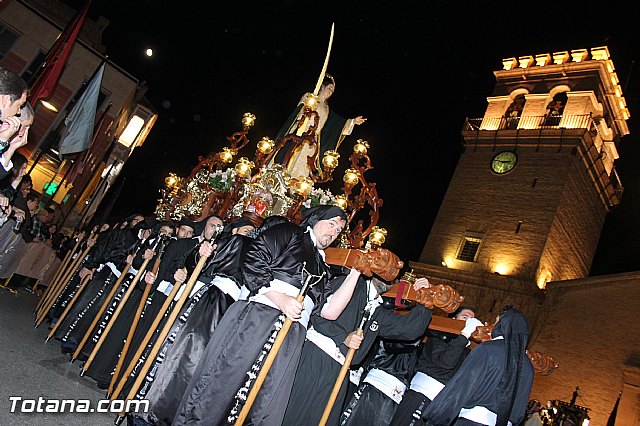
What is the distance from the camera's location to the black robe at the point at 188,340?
398 cm

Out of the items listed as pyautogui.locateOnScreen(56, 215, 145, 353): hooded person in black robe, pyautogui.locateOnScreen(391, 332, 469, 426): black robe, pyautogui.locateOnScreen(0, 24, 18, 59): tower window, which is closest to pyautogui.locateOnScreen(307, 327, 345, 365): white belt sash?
pyautogui.locateOnScreen(391, 332, 469, 426): black robe

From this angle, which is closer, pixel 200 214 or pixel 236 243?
pixel 236 243

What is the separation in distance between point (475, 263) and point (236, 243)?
19156 millimetres

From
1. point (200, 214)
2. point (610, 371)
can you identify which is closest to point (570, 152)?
point (610, 371)

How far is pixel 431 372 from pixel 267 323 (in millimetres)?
2517

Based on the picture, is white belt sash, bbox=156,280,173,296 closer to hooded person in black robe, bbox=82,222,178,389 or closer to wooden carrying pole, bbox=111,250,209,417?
hooded person in black robe, bbox=82,222,178,389

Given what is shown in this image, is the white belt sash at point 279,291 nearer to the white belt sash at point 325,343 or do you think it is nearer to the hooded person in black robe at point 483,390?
the white belt sash at point 325,343

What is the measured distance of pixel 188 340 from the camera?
4.23m

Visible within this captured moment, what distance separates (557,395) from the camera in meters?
16.7

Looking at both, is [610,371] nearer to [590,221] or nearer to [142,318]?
[590,221]

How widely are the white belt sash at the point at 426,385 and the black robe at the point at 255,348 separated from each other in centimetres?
208

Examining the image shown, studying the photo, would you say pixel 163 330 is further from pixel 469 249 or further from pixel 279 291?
pixel 469 249

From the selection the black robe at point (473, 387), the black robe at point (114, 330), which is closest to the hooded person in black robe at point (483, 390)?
the black robe at point (473, 387)

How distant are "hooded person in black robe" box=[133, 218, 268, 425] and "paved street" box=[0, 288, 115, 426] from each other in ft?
1.79
